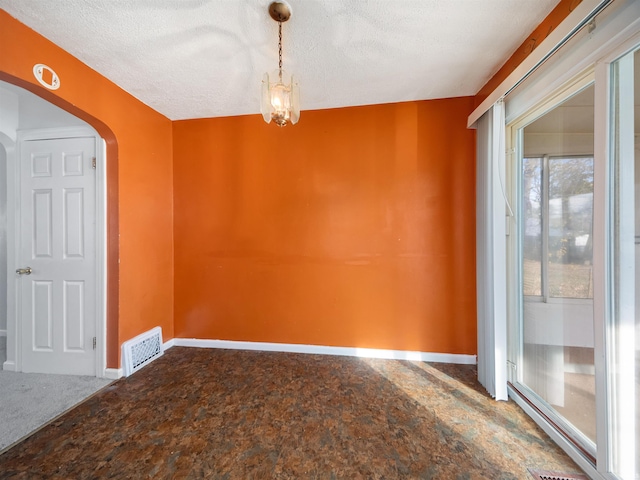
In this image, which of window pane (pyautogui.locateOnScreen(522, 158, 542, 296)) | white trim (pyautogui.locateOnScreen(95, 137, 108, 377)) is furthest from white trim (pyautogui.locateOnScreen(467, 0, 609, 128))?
white trim (pyautogui.locateOnScreen(95, 137, 108, 377))

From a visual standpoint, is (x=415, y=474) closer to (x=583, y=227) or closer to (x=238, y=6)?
(x=583, y=227)

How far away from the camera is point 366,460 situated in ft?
4.58

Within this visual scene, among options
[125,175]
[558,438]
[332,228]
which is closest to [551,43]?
[332,228]

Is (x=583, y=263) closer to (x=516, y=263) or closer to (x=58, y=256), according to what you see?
(x=516, y=263)

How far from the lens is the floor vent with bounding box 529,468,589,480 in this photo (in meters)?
1.29

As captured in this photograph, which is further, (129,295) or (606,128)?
(129,295)

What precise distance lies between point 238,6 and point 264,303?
2461 mm

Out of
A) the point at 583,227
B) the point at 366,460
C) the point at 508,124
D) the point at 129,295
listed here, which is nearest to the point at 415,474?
the point at 366,460

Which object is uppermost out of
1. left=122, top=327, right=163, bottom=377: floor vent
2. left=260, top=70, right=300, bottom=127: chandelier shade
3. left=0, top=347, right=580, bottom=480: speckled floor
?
left=260, top=70, right=300, bottom=127: chandelier shade

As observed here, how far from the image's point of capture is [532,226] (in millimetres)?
1810

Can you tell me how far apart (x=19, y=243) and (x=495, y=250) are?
4.18 meters

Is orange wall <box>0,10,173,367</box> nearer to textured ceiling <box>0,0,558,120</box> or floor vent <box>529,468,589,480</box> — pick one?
textured ceiling <box>0,0,558,120</box>

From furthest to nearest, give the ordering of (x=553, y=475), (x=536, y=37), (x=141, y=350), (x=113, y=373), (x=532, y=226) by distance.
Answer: (x=141, y=350), (x=113, y=373), (x=532, y=226), (x=536, y=37), (x=553, y=475)

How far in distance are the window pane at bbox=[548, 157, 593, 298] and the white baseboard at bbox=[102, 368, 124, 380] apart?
140 inches
